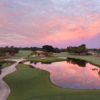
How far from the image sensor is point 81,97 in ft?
41.7

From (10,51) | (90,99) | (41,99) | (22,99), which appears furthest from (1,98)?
(10,51)

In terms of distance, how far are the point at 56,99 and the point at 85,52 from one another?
9744cm

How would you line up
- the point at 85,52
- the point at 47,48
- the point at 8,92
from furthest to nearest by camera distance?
the point at 47,48, the point at 85,52, the point at 8,92

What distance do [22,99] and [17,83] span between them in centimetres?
663

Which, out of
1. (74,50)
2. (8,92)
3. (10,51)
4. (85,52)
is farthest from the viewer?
(74,50)

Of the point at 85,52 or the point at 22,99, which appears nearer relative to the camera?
the point at 22,99

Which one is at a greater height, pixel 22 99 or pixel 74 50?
pixel 74 50

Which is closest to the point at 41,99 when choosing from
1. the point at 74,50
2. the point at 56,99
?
the point at 56,99

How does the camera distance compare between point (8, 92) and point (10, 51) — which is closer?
point (8, 92)

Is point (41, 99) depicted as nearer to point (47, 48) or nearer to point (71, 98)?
point (71, 98)

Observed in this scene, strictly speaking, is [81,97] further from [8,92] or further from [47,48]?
[47,48]

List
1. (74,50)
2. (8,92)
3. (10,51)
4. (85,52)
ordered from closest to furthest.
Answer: (8,92)
(10,51)
(85,52)
(74,50)

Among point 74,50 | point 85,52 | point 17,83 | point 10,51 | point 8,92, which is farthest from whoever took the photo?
point 74,50

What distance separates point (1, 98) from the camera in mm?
12656
